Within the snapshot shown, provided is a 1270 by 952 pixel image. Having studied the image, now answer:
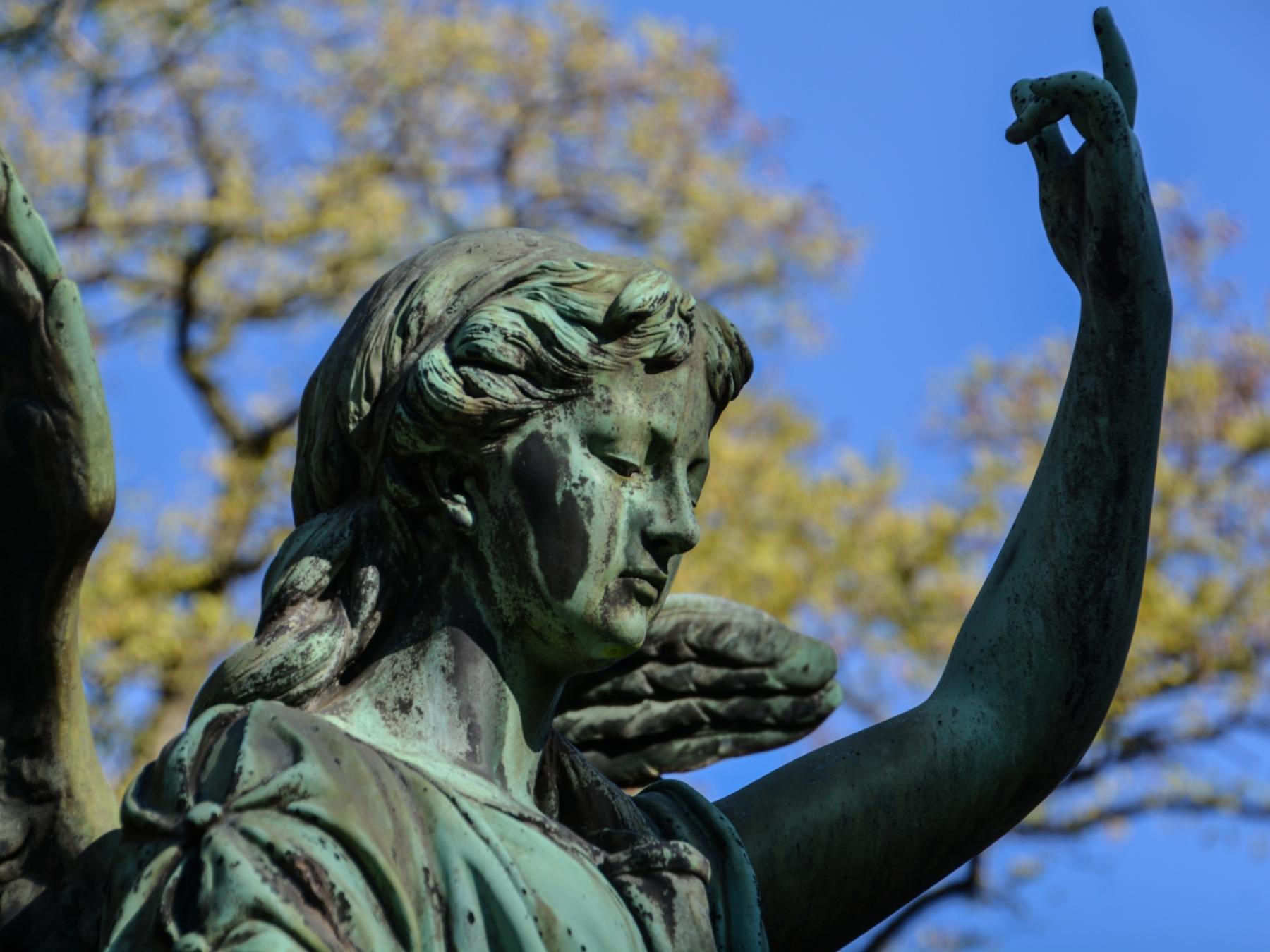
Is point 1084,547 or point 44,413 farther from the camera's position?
point 1084,547

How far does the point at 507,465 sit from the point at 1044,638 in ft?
2.92

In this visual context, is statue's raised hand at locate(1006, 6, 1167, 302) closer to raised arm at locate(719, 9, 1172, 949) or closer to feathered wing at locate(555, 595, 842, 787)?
raised arm at locate(719, 9, 1172, 949)

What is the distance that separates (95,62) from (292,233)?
4.53ft

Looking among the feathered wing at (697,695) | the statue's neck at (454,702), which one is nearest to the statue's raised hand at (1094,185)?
the feathered wing at (697,695)

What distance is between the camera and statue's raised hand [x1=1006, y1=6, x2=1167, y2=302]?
3.24m

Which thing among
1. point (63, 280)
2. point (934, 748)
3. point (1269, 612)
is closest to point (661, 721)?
point (934, 748)

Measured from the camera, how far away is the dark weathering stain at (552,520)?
9.57ft

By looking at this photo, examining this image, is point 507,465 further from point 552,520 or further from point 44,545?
point 44,545

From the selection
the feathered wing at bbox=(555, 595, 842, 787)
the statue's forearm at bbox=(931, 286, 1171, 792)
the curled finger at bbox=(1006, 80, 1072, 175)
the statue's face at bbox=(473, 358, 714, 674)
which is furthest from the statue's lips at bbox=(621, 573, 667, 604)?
the curled finger at bbox=(1006, 80, 1072, 175)

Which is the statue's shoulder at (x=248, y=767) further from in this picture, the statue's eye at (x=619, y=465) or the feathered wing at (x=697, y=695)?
the feathered wing at (x=697, y=695)

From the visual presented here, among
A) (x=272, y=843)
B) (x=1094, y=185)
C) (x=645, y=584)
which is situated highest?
(x=1094, y=185)

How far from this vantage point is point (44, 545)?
9.61 feet

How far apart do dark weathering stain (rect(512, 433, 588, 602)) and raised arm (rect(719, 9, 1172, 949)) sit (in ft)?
1.76

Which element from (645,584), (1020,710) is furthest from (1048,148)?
(645,584)
